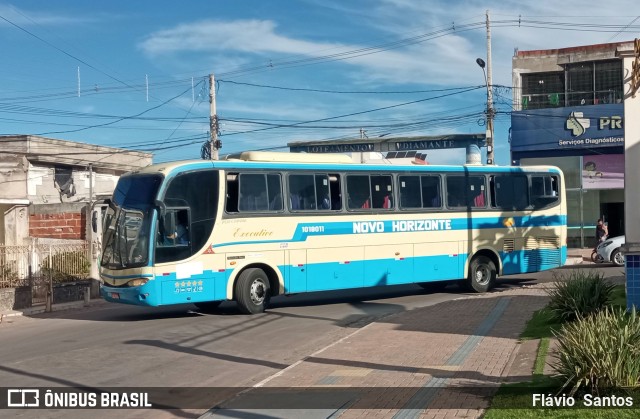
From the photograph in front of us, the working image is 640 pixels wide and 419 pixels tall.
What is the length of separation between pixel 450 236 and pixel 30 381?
1349cm

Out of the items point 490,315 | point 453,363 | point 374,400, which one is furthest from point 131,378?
point 490,315

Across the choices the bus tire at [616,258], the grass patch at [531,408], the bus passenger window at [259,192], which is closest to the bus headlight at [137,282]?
the bus passenger window at [259,192]

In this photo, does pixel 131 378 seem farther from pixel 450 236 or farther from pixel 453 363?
pixel 450 236

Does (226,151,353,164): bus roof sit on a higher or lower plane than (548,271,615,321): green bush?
higher

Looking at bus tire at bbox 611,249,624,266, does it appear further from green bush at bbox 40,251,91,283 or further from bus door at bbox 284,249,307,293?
green bush at bbox 40,251,91,283

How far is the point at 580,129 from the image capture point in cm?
3509

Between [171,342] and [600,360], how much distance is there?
823 cm

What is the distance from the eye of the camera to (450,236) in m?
21.0

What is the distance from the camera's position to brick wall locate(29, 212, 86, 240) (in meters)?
28.9

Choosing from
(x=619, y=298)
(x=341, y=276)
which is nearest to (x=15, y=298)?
(x=341, y=276)

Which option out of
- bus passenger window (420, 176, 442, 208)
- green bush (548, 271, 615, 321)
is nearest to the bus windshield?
bus passenger window (420, 176, 442, 208)

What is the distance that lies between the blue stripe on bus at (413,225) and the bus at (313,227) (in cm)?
3

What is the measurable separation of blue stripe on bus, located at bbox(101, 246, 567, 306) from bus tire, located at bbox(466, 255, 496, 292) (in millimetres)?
378

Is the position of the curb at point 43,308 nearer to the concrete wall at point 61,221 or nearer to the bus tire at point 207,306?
the bus tire at point 207,306
